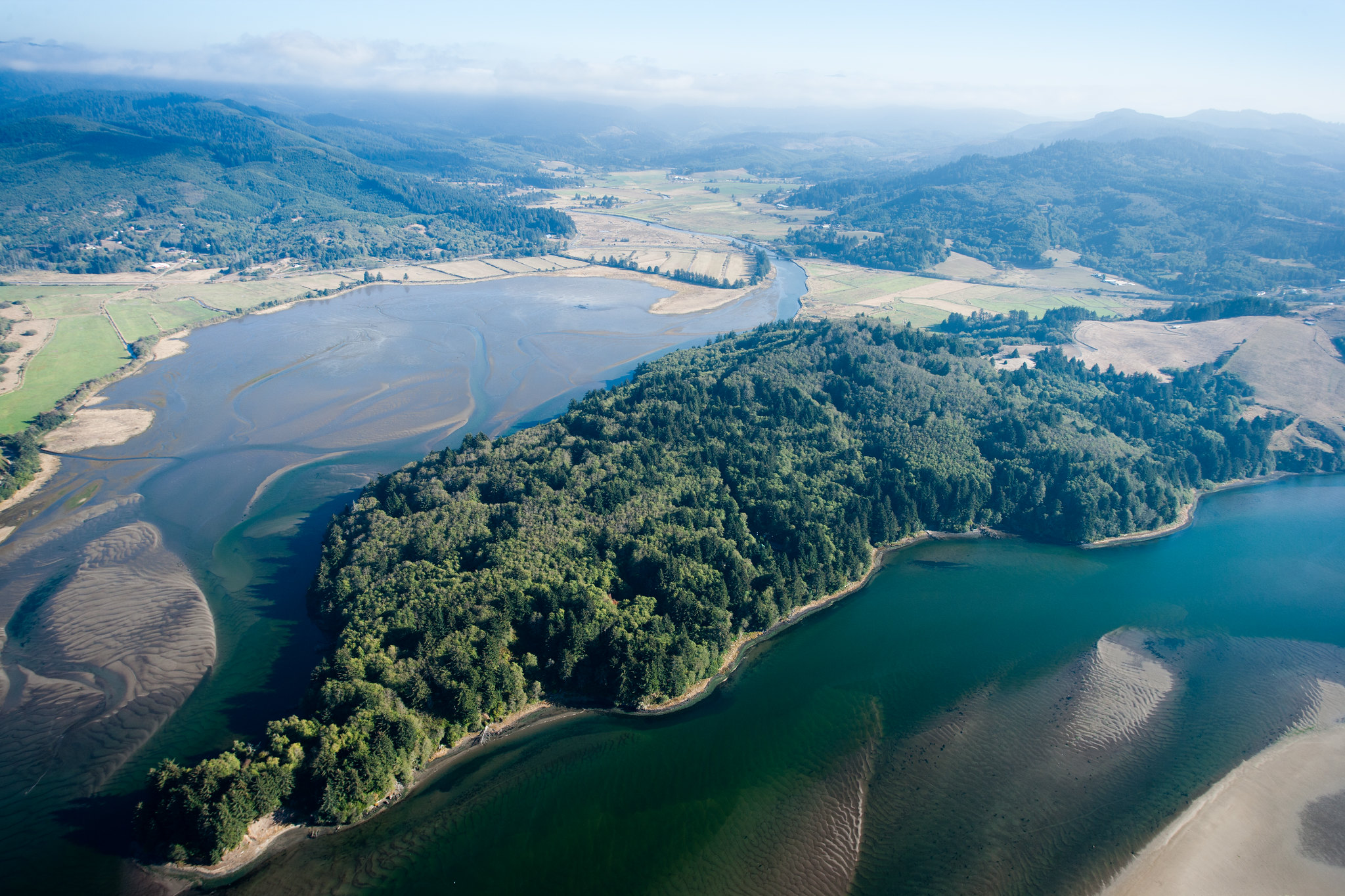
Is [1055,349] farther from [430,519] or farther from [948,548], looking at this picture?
[430,519]

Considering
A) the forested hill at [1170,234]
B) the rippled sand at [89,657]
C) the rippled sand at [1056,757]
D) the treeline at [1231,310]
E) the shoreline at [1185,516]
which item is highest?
the forested hill at [1170,234]

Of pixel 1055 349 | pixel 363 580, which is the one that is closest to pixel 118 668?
pixel 363 580

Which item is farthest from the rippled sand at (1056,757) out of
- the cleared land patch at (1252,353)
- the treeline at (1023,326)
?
the treeline at (1023,326)

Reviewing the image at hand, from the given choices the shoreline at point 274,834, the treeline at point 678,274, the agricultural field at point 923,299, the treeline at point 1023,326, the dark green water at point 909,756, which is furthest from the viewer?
the treeline at point 678,274

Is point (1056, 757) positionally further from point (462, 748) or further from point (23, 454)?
point (23, 454)

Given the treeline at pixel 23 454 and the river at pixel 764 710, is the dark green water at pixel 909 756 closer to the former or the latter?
the river at pixel 764 710

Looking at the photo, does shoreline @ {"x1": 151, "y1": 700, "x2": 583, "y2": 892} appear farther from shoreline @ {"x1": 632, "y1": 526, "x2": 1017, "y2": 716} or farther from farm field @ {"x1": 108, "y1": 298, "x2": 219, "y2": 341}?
farm field @ {"x1": 108, "y1": 298, "x2": 219, "y2": 341}

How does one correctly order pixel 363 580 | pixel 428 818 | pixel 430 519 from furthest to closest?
pixel 430 519 → pixel 363 580 → pixel 428 818
